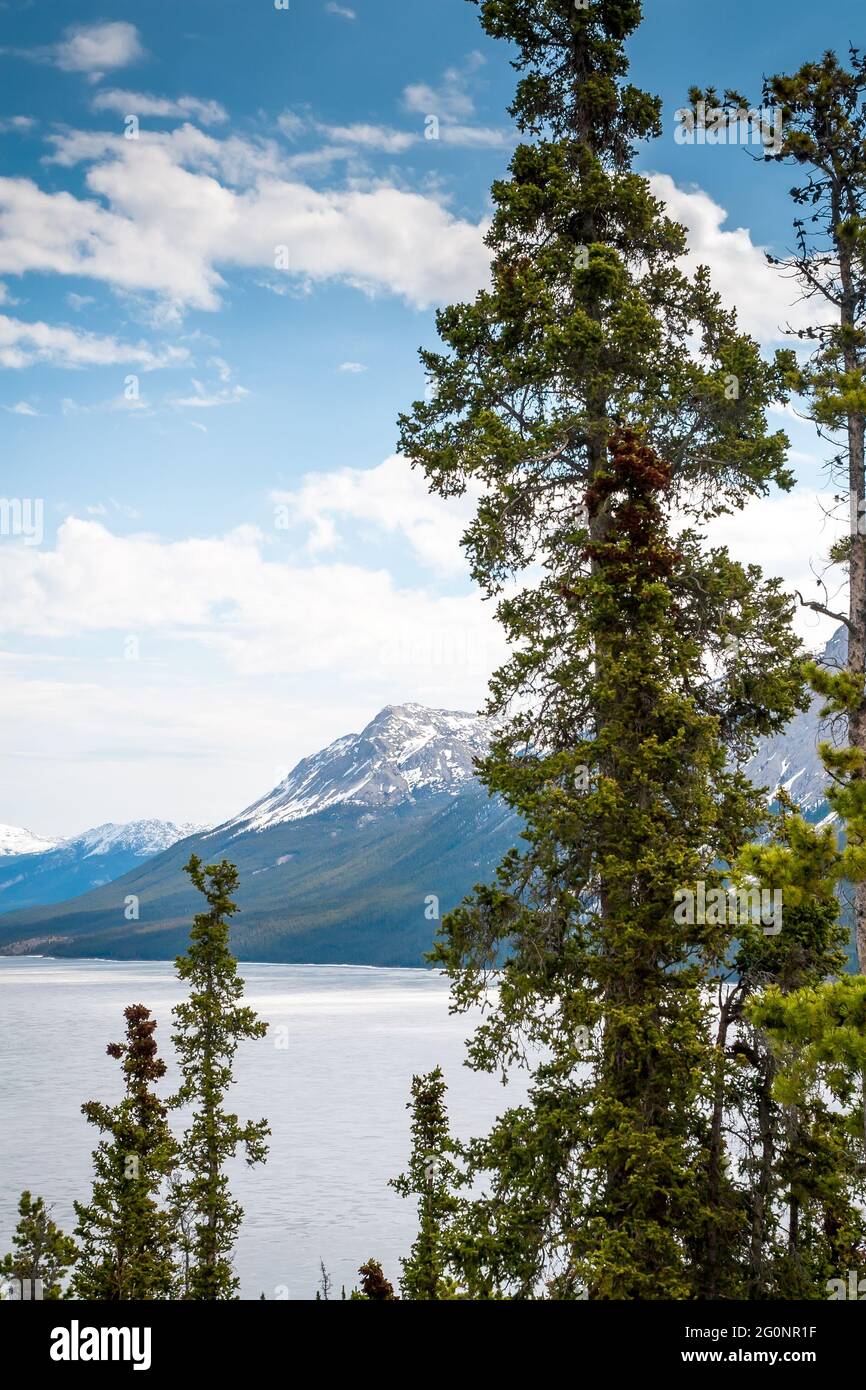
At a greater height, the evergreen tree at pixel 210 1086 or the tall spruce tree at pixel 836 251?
the tall spruce tree at pixel 836 251

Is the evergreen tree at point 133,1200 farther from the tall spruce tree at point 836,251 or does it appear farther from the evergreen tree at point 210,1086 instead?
the tall spruce tree at point 836,251

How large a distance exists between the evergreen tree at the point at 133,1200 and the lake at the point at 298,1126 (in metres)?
7.92

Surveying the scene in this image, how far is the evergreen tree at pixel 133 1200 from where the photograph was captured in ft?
77.3

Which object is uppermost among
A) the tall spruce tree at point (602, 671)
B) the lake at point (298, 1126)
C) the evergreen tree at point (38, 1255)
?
the tall spruce tree at point (602, 671)

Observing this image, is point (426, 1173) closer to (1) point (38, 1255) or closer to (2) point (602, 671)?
(1) point (38, 1255)

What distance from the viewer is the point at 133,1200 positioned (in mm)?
24250

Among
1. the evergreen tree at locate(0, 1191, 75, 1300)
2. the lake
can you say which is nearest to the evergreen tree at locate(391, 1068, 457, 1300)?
the evergreen tree at locate(0, 1191, 75, 1300)

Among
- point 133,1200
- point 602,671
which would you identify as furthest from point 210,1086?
point 602,671

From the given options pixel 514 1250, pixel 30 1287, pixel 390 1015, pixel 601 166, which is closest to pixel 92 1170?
pixel 30 1287

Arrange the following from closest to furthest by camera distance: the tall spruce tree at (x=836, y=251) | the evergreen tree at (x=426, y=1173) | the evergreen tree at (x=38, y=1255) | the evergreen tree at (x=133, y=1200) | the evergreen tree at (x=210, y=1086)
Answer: the tall spruce tree at (x=836, y=251) < the evergreen tree at (x=426, y=1173) < the evergreen tree at (x=38, y=1255) < the evergreen tree at (x=133, y=1200) < the evergreen tree at (x=210, y=1086)

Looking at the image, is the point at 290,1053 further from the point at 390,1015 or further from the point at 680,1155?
the point at 680,1155

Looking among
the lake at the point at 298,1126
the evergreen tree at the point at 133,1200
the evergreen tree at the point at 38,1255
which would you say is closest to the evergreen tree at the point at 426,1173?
the evergreen tree at the point at 133,1200
